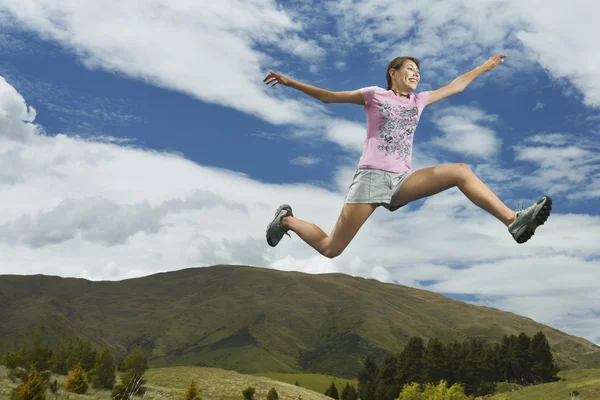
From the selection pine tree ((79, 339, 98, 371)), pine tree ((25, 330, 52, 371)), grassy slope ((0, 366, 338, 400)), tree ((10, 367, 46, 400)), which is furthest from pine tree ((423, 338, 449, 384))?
tree ((10, 367, 46, 400))

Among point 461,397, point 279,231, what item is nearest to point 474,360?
point 461,397

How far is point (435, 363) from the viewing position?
115 meters

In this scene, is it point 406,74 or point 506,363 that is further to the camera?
point 506,363

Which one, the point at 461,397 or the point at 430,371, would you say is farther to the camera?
the point at 430,371

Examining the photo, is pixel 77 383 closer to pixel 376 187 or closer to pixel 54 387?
pixel 54 387

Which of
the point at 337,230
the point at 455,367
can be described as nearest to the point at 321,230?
the point at 337,230

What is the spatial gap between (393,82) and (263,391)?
7134 centimetres

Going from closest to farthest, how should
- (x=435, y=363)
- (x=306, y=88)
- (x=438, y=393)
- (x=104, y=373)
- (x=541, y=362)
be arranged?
(x=306, y=88)
(x=104, y=373)
(x=438, y=393)
(x=435, y=363)
(x=541, y=362)

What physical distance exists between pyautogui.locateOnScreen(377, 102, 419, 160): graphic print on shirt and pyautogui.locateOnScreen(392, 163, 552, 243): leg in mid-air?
546mm

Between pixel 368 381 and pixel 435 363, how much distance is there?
726 inches

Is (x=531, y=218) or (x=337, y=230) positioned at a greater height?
(x=337, y=230)

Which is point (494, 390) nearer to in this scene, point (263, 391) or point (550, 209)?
point (263, 391)

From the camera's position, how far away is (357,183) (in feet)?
24.5

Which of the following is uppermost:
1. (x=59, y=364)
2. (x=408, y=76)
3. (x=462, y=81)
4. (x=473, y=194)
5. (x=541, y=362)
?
(x=541, y=362)
